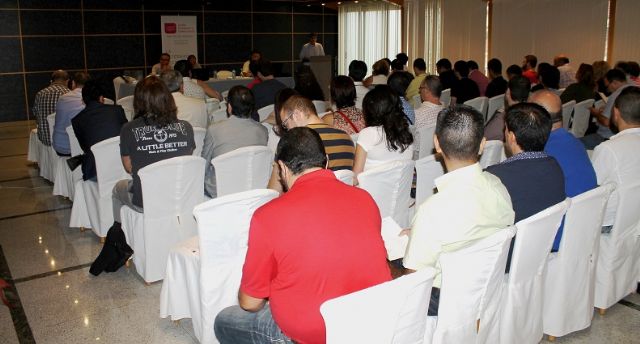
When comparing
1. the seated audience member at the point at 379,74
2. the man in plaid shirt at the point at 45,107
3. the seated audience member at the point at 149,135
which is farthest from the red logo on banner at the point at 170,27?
the seated audience member at the point at 149,135

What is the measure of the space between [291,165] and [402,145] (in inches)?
82.7

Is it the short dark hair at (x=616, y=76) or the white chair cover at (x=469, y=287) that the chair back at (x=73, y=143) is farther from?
the short dark hair at (x=616, y=76)

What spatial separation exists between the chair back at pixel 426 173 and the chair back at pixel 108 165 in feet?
7.79

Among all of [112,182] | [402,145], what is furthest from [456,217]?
[112,182]

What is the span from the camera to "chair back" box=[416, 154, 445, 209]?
13.9 feet

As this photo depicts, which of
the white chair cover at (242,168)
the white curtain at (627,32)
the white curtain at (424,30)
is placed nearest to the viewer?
the white chair cover at (242,168)

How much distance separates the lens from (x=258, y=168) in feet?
14.4

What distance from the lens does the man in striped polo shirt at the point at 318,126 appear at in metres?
4.04

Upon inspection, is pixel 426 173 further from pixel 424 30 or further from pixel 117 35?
pixel 424 30

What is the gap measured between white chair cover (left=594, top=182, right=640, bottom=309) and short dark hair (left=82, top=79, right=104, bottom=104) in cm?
418

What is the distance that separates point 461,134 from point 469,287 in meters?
0.66

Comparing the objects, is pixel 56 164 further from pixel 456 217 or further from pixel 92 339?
pixel 456 217

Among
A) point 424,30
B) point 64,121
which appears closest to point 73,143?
point 64,121

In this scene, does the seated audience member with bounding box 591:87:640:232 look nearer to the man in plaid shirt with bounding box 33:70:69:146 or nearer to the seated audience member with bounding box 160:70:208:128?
the seated audience member with bounding box 160:70:208:128
